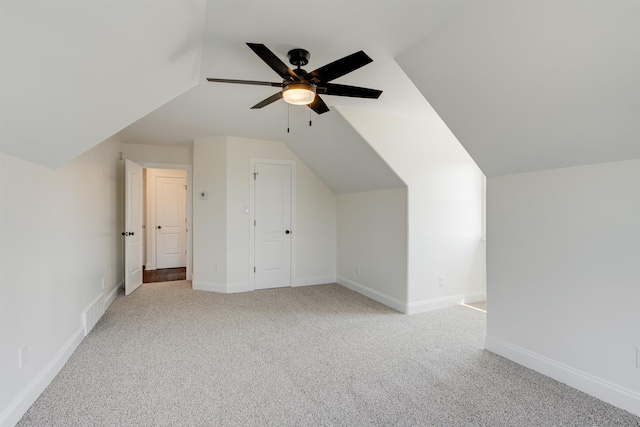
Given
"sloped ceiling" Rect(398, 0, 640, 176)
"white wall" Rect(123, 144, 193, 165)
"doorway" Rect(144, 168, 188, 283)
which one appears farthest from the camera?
"doorway" Rect(144, 168, 188, 283)

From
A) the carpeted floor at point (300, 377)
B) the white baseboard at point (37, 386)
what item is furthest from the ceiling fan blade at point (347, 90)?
the white baseboard at point (37, 386)

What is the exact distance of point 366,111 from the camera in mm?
3674

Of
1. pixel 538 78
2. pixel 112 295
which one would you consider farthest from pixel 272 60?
pixel 112 295

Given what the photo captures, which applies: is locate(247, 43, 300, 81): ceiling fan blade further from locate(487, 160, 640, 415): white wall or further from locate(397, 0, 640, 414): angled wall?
locate(487, 160, 640, 415): white wall

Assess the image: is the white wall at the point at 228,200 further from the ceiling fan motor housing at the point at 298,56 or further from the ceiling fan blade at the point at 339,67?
the ceiling fan blade at the point at 339,67

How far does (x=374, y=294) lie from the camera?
176 inches

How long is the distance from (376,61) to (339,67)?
0.64 meters

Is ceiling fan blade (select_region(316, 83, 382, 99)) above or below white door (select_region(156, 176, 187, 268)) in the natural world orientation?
above

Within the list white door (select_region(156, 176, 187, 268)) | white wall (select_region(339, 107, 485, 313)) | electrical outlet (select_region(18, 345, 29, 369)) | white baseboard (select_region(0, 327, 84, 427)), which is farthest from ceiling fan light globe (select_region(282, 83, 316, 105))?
white door (select_region(156, 176, 187, 268))

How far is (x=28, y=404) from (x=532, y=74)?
362 cm

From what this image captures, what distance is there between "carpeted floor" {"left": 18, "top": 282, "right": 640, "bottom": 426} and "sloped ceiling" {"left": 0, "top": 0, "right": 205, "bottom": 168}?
5.35 feet

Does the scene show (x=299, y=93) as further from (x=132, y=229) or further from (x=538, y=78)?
(x=132, y=229)

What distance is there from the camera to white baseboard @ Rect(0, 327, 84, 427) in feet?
5.90

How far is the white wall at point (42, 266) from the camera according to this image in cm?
181
